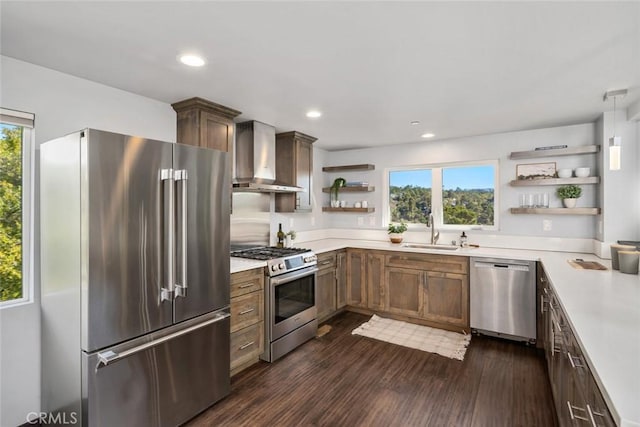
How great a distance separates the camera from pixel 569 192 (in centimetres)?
355

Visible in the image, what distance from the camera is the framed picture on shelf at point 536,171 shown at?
374 cm

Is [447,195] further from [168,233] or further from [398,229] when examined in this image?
[168,233]

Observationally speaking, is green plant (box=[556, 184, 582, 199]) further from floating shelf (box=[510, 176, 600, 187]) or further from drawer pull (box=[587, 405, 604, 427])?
drawer pull (box=[587, 405, 604, 427])

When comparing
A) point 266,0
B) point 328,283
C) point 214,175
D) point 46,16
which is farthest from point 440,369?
point 46,16

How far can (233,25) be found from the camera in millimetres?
1678

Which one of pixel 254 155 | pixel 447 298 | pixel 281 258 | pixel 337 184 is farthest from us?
pixel 337 184

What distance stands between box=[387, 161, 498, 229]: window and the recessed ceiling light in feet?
11.1

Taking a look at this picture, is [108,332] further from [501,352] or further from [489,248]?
[489,248]

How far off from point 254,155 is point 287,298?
61.6 inches

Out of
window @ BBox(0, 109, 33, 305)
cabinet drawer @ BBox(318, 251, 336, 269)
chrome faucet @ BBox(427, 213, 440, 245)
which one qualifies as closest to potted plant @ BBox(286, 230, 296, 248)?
cabinet drawer @ BBox(318, 251, 336, 269)

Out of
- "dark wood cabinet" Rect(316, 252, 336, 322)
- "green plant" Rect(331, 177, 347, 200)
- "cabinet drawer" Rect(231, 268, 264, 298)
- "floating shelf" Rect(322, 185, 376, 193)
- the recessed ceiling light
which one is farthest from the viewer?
"green plant" Rect(331, 177, 347, 200)

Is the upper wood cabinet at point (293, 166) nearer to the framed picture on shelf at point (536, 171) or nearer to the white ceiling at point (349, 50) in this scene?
the white ceiling at point (349, 50)

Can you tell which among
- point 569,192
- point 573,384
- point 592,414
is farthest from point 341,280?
point 592,414

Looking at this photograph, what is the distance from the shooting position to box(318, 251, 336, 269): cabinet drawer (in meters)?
3.92
